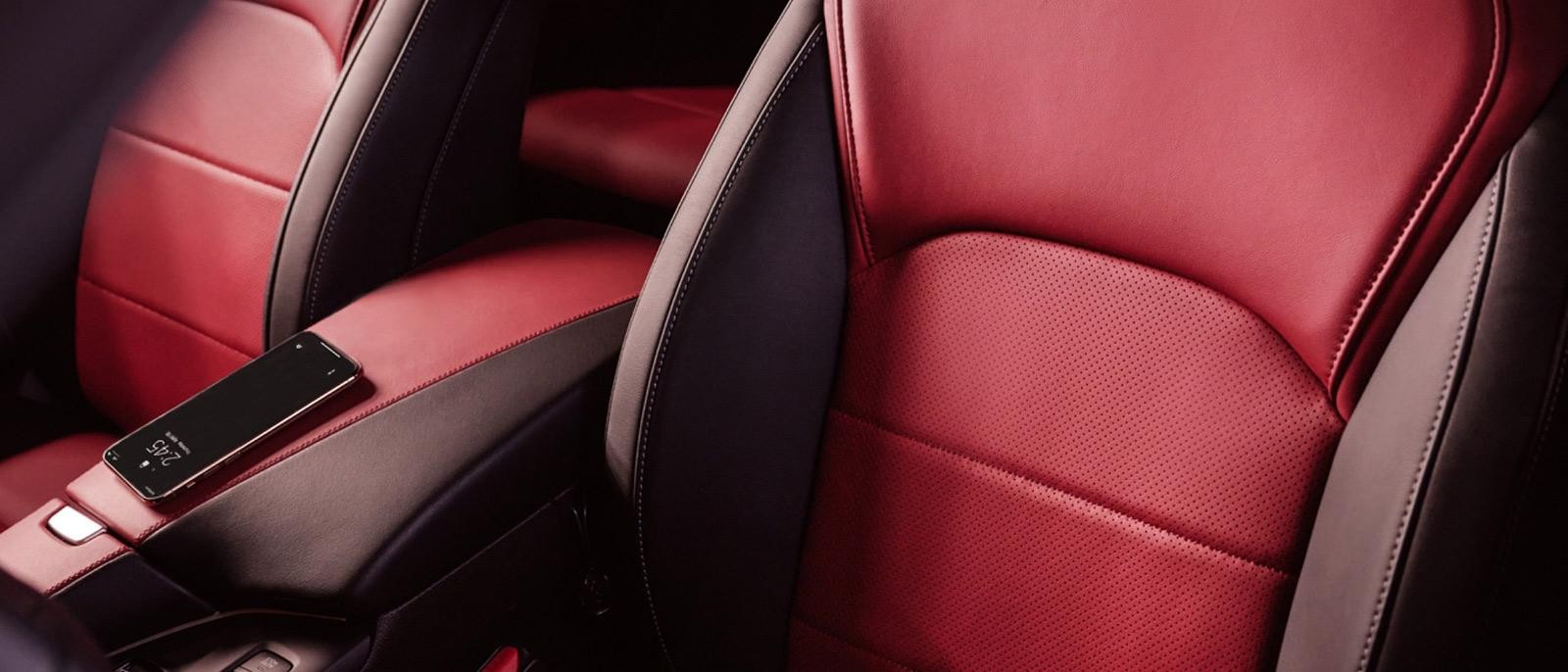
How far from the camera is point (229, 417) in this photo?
2.89ft

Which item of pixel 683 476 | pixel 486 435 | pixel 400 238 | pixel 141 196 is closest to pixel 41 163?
pixel 141 196

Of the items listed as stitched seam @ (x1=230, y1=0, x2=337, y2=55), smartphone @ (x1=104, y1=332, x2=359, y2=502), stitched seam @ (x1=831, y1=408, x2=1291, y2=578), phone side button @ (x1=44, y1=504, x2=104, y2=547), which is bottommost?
phone side button @ (x1=44, y1=504, x2=104, y2=547)

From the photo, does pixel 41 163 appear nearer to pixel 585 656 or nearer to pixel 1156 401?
pixel 585 656

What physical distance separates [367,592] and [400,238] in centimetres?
46

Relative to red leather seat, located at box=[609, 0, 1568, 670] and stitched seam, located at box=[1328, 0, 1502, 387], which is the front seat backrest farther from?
stitched seam, located at box=[1328, 0, 1502, 387]

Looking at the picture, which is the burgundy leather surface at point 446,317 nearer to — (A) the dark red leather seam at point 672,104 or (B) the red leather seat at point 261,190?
(B) the red leather seat at point 261,190

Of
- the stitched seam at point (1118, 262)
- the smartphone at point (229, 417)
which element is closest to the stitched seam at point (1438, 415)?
the stitched seam at point (1118, 262)

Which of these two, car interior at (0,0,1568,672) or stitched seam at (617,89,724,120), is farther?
stitched seam at (617,89,724,120)

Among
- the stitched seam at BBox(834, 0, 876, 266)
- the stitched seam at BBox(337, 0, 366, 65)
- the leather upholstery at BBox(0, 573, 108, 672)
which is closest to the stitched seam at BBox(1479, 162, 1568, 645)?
the stitched seam at BBox(834, 0, 876, 266)

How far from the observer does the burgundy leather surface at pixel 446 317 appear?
848 millimetres

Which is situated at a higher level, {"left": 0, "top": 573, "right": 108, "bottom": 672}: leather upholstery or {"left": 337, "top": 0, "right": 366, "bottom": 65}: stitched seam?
{"left": 337, "top": 0, "right": 366, "bottom": 65}: stitched seam

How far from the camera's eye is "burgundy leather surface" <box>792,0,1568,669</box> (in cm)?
65

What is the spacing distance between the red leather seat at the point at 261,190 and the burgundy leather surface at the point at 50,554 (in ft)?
1.03

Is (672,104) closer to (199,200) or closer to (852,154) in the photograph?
(199,200)
